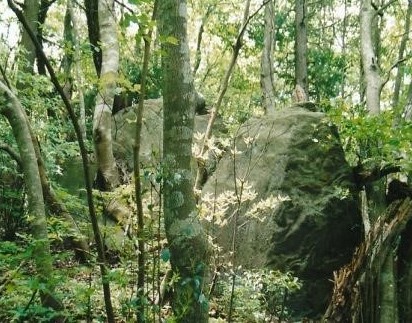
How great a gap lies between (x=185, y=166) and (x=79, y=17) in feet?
55.2

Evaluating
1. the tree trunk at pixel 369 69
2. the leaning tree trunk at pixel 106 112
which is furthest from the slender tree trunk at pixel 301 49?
the leaning tree trunk at pixel 106 112

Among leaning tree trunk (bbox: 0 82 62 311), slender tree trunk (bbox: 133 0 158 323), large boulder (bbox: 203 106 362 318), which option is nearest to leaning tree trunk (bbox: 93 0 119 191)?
large boulder (bbox: 203 106 362 318)

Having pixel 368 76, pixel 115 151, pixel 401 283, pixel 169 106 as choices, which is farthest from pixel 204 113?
pixel 169 106

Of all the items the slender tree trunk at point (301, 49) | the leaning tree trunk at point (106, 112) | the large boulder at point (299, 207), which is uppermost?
the slender tree trunk at point (301, 49)

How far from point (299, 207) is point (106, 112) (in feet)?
10.9

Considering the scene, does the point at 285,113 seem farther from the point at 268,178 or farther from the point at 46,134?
the point at 46,134

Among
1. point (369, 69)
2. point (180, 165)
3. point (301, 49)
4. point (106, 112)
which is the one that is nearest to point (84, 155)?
point (180, 165)

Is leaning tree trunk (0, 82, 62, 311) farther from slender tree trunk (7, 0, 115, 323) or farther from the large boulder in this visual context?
the large boulder

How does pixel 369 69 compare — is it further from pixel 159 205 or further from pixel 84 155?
pixel 84 155

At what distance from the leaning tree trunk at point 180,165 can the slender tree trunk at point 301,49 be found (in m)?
8.74

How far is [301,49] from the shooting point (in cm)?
1194

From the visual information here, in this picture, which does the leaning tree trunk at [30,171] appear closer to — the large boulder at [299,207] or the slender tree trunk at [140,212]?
the slender tree trunk at [140,212]

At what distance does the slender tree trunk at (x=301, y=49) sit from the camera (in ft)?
38.4

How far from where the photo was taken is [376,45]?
15258mm
